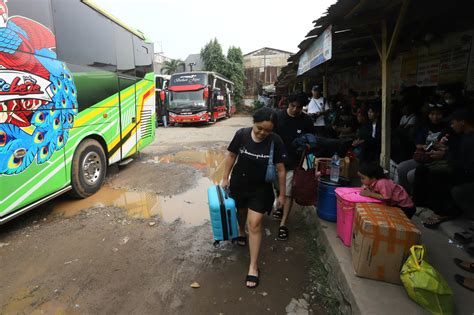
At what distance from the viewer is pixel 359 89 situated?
28.7 ft

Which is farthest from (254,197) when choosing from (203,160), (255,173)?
(203,160)

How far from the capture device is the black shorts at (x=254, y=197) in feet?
8.55

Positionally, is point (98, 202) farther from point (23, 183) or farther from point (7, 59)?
point (7, 59)

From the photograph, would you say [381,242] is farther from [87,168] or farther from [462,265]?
[87,168]

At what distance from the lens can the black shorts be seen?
8.55 ft

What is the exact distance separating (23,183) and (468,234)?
16.1 ft

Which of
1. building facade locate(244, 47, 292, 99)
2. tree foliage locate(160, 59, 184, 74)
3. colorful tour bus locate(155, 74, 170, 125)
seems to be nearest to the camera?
colorful tour bus locate(155, 74, 170, 125)

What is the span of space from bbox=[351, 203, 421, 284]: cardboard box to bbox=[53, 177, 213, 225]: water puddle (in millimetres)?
2324

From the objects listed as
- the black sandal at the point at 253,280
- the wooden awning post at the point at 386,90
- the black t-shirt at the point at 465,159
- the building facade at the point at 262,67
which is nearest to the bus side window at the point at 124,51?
the wooden awning post at the point at 386,90

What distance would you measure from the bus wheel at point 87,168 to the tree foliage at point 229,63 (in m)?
26.4

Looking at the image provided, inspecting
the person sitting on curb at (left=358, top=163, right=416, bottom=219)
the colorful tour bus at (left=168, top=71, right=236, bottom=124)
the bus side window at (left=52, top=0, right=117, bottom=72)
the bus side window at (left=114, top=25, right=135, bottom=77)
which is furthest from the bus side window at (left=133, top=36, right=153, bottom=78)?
the colorful tour bus at (left=168, top=71, right=236, bottom=124)

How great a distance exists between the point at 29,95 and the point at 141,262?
2.40m

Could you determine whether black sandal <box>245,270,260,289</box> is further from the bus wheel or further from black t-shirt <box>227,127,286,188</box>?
the bus wheel

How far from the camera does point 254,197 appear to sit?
Result: 2650mm
